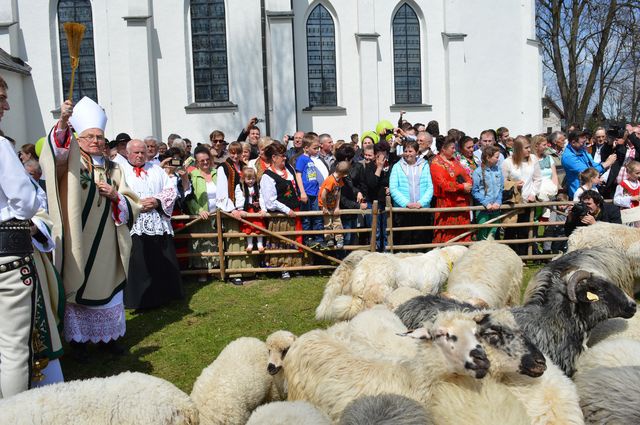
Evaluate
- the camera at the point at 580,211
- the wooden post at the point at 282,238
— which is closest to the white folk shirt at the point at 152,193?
the wooden post at the point at 282,238

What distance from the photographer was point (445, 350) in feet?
11.0

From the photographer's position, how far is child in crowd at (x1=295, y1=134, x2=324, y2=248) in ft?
29.9

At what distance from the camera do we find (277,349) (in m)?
4.49

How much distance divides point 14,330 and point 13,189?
96 cm

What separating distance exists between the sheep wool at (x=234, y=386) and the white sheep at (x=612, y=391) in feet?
7.44

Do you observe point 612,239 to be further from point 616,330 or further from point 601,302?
point 601,302

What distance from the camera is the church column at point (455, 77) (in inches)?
883

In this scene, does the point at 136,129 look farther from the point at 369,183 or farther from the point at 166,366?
the point at 166,366

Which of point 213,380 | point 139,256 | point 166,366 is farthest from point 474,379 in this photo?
point 139,256

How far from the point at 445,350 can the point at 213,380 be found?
183 centimetres

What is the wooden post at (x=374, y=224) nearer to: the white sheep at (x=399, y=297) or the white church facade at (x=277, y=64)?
the white sheep at (x=399, y=297)

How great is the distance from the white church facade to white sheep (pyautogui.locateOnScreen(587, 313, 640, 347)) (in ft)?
57.0

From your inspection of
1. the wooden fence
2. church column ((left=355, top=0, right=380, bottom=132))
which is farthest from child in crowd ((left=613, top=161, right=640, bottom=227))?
church column ((left=355, top=0, right=380, bottom=132))

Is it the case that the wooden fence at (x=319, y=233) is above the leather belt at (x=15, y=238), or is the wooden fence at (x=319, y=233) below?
below
